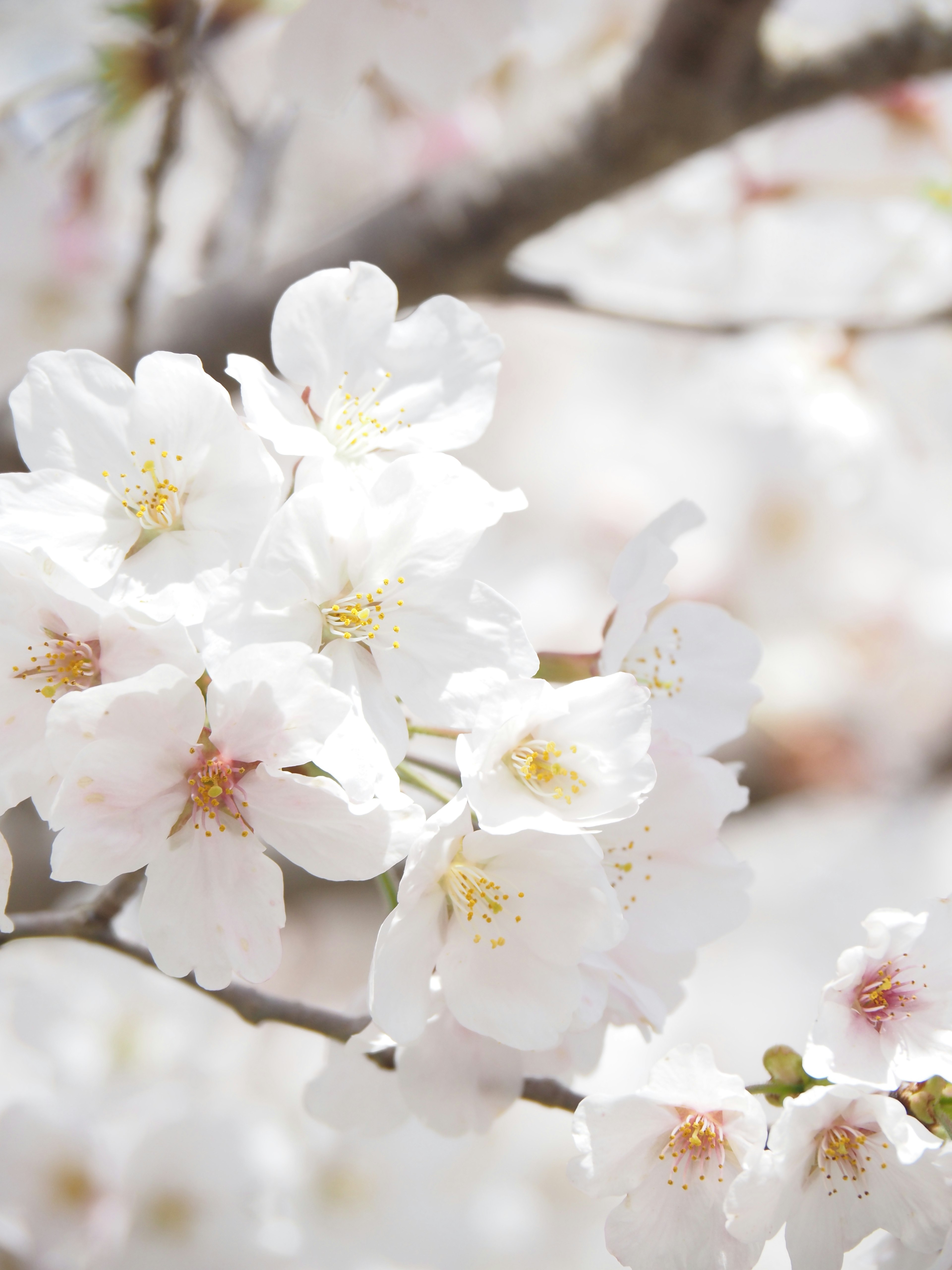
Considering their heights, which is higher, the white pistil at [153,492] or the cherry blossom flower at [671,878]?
the white pistil at [153,492]

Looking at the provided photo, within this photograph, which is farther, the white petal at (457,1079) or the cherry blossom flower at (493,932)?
the white petal at (457,1079)

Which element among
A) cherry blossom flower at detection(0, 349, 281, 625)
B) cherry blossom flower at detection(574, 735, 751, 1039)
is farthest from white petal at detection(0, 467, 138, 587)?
cherry blossom flower at detection(574, 735, 751, 1039)

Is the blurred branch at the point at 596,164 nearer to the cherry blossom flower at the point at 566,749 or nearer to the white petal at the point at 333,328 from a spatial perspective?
the white petal at the point at 333,328

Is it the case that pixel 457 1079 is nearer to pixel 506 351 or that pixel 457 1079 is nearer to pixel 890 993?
pixel 890 993

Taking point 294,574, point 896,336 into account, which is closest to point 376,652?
point 294,574

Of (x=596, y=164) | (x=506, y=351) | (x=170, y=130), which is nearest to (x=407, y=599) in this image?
(x=170, y=130)

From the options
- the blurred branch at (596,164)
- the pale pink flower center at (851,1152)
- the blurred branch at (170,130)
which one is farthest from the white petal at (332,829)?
Result: the blurred branch at (596,164)
